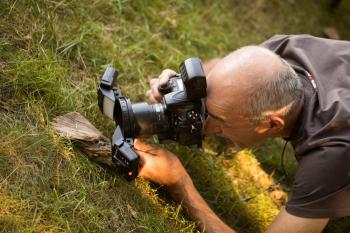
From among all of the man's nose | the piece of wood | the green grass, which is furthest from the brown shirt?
the piece of wood

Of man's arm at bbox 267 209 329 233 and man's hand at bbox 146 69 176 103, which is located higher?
man's hand at bbox 146 69 176 103

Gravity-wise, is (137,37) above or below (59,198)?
above

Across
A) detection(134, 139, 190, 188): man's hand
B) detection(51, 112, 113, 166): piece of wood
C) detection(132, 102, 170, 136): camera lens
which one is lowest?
detection(134, 139, 190, 188): man's hand

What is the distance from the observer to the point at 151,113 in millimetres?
2494

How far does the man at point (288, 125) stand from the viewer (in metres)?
2.39

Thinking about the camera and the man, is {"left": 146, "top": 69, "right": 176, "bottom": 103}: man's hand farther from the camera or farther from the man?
the man

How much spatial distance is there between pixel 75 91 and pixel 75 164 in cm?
53

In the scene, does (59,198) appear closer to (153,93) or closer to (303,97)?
(153,93)

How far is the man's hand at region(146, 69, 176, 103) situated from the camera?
2830 millimetres

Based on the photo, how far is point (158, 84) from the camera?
288 cm

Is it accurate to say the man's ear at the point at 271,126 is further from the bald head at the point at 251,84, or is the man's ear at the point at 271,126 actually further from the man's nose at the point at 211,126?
the man's nose at the point at 211,126

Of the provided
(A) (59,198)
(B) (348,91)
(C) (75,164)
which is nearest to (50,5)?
(C) (75,164)

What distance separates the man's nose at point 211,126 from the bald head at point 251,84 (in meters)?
0.11

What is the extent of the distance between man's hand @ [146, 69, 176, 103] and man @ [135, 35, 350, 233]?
351 mm
